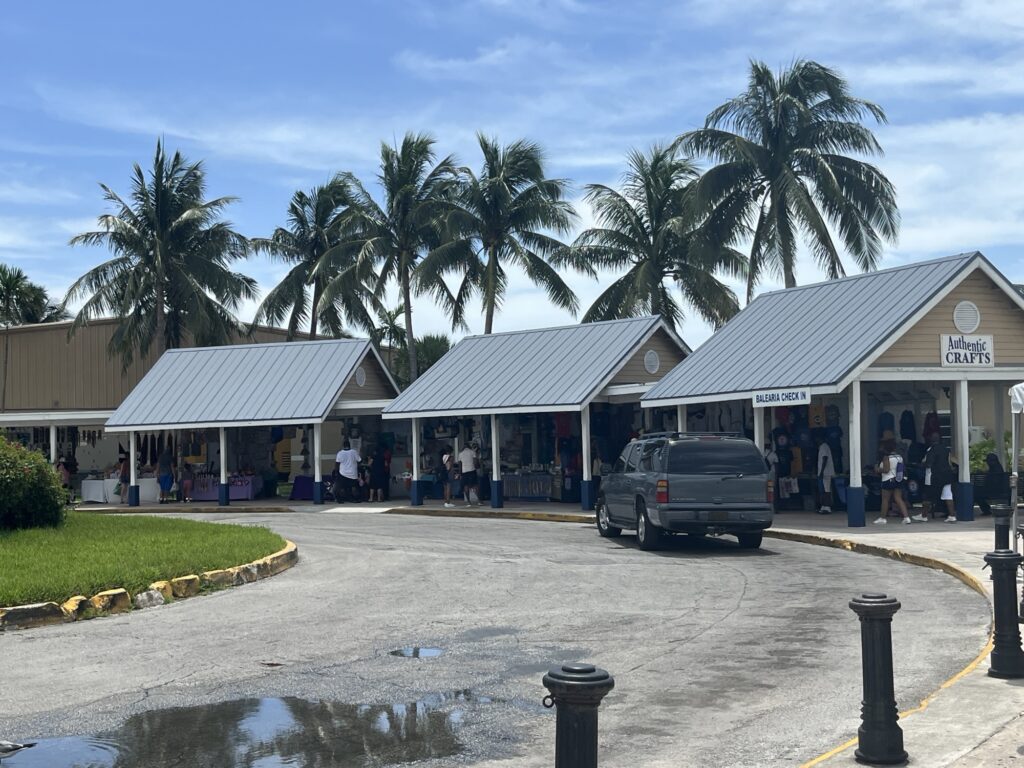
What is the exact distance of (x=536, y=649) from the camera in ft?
35.3

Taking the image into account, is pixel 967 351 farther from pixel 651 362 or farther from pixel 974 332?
pixel 651 362

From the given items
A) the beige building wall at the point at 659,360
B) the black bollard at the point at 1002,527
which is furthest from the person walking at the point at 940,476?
the black bollard at the point at 1002,527

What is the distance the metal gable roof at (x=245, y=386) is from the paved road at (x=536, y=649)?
713 inches

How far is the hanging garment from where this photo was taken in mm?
28500

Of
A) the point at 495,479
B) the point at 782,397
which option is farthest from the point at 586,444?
the point at 782,397

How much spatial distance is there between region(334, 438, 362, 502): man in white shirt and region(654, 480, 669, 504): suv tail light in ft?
54.2

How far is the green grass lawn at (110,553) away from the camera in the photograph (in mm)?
13977

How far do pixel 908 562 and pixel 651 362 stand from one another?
48.1 feet

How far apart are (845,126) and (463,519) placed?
19336mm

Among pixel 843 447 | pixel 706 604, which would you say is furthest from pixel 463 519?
pixel 706 604

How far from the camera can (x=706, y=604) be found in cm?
1345

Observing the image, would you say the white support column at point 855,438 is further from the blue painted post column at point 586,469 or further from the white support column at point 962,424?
the blue painted post column at point 586,469

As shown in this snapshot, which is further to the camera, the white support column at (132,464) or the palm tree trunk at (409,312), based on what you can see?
the palm tree trunk at (409,312)

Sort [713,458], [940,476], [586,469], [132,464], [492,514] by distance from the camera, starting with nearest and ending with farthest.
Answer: [713,458] < [940,476] < [586,469] < [492,514] < [132,464]
